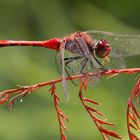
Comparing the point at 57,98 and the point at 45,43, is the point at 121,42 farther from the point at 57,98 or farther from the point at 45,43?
the point at 57,98

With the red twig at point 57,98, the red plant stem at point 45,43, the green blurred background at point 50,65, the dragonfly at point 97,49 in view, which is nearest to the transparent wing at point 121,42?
the dragonfly at point 97,49

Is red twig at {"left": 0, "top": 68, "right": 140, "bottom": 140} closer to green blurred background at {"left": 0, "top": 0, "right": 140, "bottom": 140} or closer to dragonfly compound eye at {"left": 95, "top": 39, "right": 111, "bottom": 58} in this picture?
dragonfly compound eye at {"left": 95, "top": 39, "right": 111, "bottom": 58}

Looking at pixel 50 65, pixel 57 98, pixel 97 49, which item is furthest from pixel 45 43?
pixel 50 65

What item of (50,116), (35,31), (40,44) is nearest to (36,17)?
(35,31)

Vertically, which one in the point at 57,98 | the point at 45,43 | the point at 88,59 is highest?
the point at 45,43

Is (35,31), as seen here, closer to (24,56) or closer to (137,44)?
(24,56)

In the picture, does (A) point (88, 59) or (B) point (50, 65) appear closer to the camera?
(A) point (88, 59)

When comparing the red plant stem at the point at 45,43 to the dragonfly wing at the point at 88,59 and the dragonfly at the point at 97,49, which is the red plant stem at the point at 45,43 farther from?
the dragonfly wing at the point at 88,59

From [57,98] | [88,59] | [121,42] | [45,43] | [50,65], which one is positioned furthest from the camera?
[50,65]
